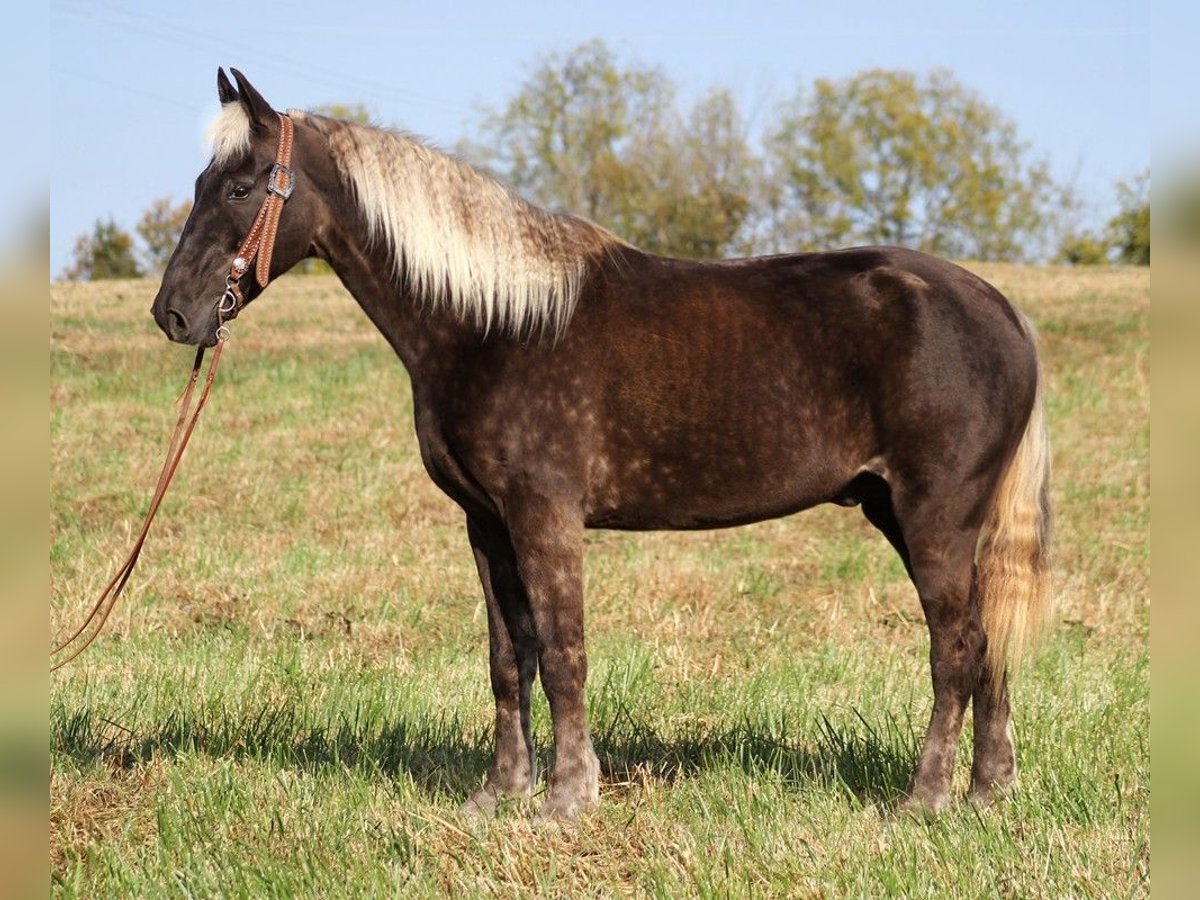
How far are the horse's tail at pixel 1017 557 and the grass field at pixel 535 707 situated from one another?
0.54 metres

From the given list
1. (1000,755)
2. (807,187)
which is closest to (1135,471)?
(1000,755)

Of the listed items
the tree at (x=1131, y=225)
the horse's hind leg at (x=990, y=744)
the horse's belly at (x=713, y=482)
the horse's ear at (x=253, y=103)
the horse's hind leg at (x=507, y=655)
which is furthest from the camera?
the tree at (x=1131, y=225)

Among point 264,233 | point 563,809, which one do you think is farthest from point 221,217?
point 563,809

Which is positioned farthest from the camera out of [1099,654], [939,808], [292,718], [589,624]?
[589,624]

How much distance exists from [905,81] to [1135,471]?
51.0 m

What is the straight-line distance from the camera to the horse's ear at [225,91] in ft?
14.5

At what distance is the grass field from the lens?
3.96 meters

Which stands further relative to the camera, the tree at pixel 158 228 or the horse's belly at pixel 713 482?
the tree at pixel 158 228

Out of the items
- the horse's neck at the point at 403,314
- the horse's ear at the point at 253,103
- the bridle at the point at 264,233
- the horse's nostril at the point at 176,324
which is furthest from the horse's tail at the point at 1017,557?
the horse's nostril at the point at 176,324

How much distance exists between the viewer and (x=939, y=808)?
14.7ft

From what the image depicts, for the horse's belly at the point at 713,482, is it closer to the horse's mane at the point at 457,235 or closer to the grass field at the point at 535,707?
the horse's mane at the point at 457,235
